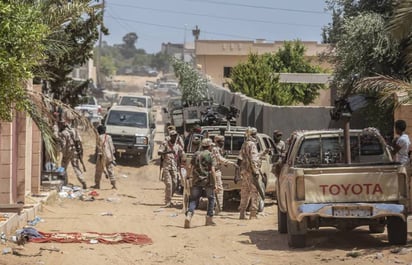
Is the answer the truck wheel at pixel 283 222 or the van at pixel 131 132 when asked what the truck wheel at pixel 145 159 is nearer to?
the van at pixel 131 132

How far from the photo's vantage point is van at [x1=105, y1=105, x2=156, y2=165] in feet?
108

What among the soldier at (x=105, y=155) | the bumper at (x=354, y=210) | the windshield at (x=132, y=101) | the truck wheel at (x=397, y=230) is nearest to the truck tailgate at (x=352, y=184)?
the bumper at (x=354, y=210)

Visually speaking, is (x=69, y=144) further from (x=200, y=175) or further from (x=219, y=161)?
(x=200, y=175)

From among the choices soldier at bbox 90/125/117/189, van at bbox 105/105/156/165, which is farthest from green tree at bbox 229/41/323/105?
soldier at bbox 90/125/117/189

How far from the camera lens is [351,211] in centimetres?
1298

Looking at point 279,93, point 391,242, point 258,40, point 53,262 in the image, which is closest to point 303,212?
point 391,242

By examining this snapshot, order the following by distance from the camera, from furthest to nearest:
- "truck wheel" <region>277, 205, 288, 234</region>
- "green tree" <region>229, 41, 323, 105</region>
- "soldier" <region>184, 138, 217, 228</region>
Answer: "green tree" <region>229, 41, 323, 105</region>
"soldier" <region>184, 138, 217, 228</region>
"truck wheel" <region>277, 205, 288, 234</region>

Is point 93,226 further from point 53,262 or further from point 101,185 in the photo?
point 101,185

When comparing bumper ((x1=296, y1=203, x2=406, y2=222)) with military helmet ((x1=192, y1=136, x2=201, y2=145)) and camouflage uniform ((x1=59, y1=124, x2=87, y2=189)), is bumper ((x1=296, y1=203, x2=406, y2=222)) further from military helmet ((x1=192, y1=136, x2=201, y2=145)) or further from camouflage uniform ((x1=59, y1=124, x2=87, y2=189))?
camouflage uniform ((x1=59, y1=124, x2=87, y2=189))

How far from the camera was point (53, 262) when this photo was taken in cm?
1255

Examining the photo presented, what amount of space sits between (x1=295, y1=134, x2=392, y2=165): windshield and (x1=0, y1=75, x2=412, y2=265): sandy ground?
4.42ft

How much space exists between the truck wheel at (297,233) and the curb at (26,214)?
464cm

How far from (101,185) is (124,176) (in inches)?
141

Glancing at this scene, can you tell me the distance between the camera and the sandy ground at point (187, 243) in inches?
503
